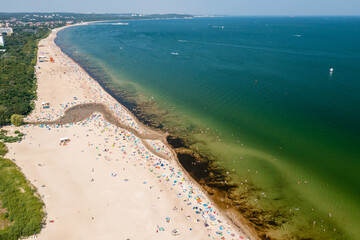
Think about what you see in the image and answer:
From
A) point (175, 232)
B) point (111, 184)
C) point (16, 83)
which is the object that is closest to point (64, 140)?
point (111, 184)

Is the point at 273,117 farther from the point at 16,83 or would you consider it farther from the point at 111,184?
the point at 16,83

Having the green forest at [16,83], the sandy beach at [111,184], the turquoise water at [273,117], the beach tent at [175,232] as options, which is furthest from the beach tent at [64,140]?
the beach tent at [175,232]

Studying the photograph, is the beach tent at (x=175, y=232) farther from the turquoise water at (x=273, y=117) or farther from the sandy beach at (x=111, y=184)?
the turquoise water at (x=273, y=117)

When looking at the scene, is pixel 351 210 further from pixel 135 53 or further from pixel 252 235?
pixel 135 53

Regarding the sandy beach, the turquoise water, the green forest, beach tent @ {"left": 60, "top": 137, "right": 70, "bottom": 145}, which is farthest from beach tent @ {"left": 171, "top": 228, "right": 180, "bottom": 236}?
the green forest

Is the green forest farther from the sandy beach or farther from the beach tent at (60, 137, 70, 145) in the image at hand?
the beach tent at (60, 137, 70, 145)
